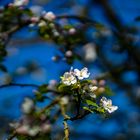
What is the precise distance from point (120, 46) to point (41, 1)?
4.01 m

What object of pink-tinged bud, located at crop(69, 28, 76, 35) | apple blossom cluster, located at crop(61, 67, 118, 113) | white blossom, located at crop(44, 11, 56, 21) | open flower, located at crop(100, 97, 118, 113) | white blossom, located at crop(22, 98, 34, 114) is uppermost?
white blossom, located at crop(44, 11, 56, 21)

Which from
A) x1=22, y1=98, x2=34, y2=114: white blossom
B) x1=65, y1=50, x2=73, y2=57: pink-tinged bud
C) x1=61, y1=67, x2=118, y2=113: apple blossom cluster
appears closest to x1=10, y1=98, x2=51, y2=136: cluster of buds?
x1=22, y1=98, x2=34, y2=114: white blossom

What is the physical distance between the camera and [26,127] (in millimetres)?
2354

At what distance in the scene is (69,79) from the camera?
2236mm

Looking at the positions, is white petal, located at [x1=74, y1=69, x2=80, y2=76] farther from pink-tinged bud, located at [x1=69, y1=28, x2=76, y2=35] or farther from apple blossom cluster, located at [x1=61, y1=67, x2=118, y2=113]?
pink-tinged bud, located at [x1=69, y1=28, x2=76, y2=35]

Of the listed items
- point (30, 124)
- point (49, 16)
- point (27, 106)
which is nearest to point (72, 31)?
point (49, 16)

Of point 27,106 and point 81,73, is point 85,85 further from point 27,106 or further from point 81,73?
point 27,106

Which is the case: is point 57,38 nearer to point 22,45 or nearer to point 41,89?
point 41,89

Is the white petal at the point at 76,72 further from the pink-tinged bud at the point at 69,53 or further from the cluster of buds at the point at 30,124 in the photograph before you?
the pink-tinged bud at the point at 69,53

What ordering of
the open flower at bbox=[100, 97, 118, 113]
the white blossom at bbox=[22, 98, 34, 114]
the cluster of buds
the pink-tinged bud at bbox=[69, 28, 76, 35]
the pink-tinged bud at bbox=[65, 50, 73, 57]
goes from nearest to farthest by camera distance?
the open flower at bbox=[100, 97, 118, 113] < the cluster of buds < the white blossom at bbox=[22, 98, 34, 114] < the pink-tinged bud at bbox=[65, 50, 73, 57] < the pink-tinged bud at bbox=[69, 28, 76, 35]

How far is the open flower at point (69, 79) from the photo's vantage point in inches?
87.7

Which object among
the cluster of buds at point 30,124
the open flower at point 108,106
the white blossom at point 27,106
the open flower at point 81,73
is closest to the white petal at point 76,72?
the open flower at point 81,73

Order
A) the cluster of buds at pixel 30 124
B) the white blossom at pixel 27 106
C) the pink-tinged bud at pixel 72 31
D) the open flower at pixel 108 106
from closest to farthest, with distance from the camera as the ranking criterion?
the open flower at pixel 108 106 → the cluster of buds at pixel 30 124 → the white blossom at pixel 27 106 → the pink-tinged bud at pixel 72 31

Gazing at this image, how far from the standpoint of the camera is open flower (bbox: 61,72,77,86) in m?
2.23
